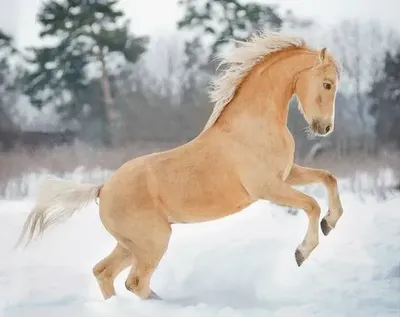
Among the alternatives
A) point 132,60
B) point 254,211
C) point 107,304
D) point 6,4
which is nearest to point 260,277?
point 254,211

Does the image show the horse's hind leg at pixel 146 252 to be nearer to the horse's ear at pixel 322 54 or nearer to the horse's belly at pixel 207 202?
the horse's belly at pixel 207 202

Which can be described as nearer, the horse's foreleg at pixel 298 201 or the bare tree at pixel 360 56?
the horse's foreleg at pixel 298 201

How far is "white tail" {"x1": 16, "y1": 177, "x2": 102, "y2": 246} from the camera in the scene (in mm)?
1441

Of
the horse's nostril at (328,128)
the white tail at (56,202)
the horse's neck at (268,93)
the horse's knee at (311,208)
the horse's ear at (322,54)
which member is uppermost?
the horse's ear at (322,54)

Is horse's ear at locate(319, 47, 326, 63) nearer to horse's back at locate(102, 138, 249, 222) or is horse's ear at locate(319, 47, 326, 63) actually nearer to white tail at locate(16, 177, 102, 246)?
horse's back at locate(102, 138, 249, 222)

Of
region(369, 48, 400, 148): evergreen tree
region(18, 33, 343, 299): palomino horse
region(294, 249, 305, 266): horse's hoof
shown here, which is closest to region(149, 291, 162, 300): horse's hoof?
region(18, 33, 343, 299): palomino horse

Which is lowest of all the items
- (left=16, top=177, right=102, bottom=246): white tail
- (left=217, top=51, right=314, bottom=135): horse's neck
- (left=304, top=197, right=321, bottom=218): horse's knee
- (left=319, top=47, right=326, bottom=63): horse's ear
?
(left=16, top=177, right=102, bottom=246): white tail

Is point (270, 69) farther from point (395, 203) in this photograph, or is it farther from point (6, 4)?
point (6, 4)

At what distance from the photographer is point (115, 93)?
5.00 feet

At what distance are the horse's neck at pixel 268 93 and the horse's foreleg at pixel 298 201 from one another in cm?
15

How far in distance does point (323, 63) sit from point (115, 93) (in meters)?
0.51

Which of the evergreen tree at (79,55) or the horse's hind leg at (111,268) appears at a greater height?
the evergreen tree at (79,55)

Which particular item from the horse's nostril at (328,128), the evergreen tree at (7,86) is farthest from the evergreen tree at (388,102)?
the evergreen tree at (7,86)

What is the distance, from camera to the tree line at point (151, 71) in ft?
4.93
